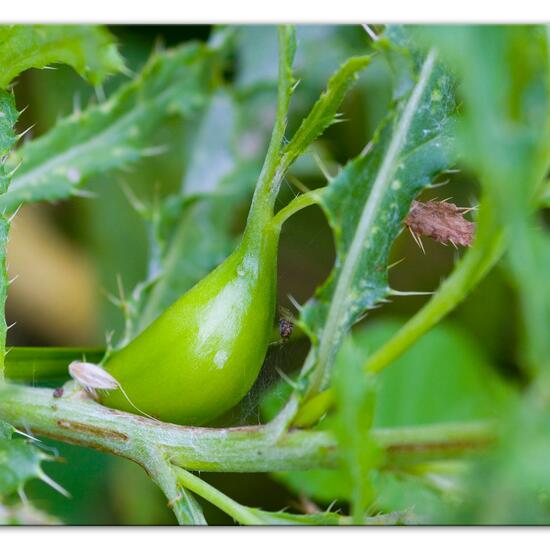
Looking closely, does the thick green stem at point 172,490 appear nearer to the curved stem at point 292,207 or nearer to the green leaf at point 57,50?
the curved stem at point 292,207

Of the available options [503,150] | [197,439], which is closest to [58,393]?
[197,439]

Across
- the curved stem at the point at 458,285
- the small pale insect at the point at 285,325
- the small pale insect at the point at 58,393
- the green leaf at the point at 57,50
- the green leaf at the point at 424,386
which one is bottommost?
the green leaf at the point at 424,386

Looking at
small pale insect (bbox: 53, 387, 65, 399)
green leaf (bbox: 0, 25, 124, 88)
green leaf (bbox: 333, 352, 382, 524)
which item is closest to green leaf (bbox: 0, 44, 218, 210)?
green leaf (bbox: 0, 25, 124, 88)

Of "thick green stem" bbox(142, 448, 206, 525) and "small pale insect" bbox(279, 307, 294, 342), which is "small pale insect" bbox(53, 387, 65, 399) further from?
"small pale insect" bbox(279, 307, 294, 342)

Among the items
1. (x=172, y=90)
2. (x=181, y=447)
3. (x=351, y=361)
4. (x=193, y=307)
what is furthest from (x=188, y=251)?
(x=351, y=361)

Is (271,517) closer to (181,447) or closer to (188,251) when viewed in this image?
(181,447)

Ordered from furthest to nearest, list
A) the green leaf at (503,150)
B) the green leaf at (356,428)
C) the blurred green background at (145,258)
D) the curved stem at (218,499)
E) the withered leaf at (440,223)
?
the blurred green background at (145,258), the withered leaf at (440,223), the curved stem at (218,499), the green leaf at (356,428), the green leaf at (503,150)

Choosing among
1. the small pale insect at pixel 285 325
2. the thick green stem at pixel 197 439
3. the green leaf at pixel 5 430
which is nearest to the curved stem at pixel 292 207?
the small pale insect at pixel 285 325
